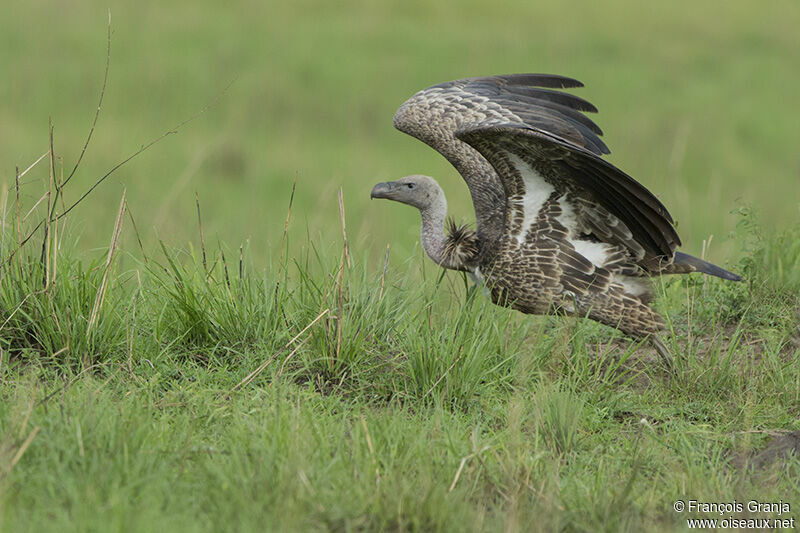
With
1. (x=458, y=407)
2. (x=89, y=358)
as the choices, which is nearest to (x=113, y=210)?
(x=89, y=358)

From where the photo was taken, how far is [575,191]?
4.66 meters

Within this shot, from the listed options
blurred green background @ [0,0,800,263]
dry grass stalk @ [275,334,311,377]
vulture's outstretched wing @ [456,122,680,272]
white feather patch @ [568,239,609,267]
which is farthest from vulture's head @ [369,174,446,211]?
blurred green background @ [0,0,800,263]

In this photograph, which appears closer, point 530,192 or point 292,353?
point 292,353

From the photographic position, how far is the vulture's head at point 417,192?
17.5 feet

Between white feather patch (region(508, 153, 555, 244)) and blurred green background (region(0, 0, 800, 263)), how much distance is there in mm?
3488

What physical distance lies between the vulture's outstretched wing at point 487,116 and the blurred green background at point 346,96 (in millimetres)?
2602

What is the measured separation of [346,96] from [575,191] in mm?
8277

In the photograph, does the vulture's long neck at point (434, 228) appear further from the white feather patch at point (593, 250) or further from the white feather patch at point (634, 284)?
the white feather patch at point (634, 284)

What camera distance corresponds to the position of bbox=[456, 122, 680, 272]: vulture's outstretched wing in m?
4.33

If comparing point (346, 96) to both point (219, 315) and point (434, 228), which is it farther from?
point (219, 315)

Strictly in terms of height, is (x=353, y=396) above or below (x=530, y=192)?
below

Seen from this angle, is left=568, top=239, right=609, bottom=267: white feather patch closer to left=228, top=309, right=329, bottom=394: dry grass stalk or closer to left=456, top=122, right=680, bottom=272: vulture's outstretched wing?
left=456, top=122, right=680, bottom=272: vulture's outstretched wing

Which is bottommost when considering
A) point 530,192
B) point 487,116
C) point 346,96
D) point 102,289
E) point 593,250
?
point 102,289

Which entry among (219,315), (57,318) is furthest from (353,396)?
(57,318)
